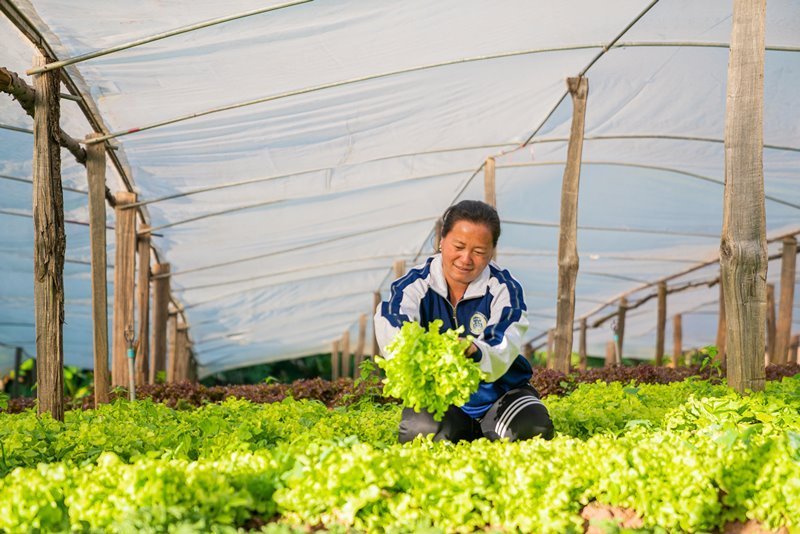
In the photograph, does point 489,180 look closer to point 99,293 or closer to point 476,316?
point 99,293

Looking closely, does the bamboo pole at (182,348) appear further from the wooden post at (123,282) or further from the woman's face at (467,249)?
the woman's face at (467,249)

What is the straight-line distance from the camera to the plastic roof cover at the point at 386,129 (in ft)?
23.5

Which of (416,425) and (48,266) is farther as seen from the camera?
(48,266)

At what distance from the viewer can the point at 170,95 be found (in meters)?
7.82

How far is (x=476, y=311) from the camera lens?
4418 mm

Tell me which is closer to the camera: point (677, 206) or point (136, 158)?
point (136, 158)

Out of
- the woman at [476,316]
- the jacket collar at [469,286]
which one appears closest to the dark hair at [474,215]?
the woman at [476,316]

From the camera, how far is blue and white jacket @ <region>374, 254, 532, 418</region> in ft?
13.6

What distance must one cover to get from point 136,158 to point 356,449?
7.64 meters

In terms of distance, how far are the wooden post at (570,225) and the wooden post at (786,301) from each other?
562cm

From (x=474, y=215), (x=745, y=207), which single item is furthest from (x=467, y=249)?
(x=745, y=207)

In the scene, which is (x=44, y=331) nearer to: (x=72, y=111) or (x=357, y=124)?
(x=72, y=111)

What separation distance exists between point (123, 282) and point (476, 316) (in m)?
6.51

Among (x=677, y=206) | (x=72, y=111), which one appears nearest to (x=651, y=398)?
(x=72, y=111)
